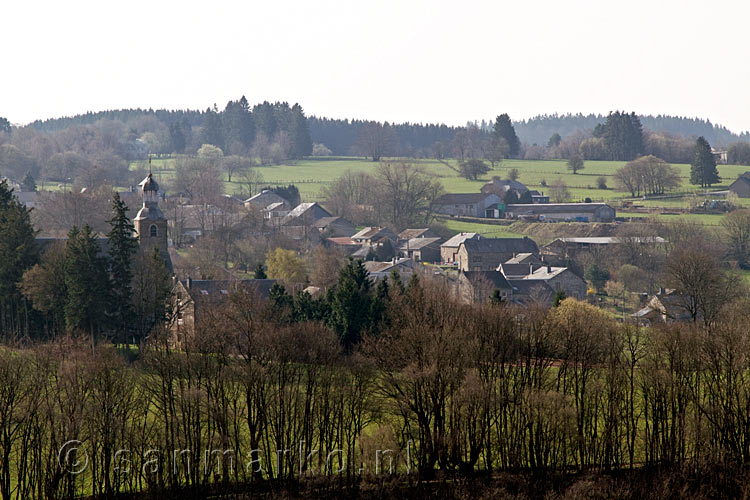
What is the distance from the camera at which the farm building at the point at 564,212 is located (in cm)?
12166

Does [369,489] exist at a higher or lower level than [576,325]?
lower

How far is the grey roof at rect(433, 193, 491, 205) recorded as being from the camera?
131250mm

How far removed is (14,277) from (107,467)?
28.9 m

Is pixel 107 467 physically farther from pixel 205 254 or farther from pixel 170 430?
pixel 205 254

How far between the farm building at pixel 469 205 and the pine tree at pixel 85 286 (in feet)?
246

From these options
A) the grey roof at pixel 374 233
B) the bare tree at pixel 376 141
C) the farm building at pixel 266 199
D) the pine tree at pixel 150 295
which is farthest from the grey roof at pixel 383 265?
the bare tree at pixel 376 141

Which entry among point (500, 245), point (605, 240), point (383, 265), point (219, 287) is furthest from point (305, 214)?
point (219, 287)

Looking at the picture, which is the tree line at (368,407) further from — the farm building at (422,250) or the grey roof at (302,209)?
the grey roof at (302,209)

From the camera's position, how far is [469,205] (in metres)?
131

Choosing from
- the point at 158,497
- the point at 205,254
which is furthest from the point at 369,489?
the point at 205,254

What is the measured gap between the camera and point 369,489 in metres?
37.2

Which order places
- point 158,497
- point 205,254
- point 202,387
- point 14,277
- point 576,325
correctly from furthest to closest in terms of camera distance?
point 205,254
point 14,277
point 576,325
point 202,387
point 158,497

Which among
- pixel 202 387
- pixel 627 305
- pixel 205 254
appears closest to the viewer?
pixel 202 387

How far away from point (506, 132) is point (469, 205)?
53.9 metres
